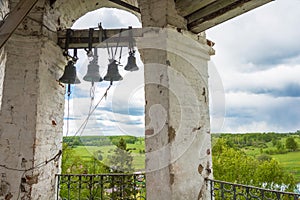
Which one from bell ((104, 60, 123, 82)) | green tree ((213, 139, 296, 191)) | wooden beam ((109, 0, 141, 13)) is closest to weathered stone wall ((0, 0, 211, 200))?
bell ((104, 60, 123, 82))

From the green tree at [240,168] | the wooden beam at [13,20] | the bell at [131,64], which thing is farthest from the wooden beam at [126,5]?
the green tree at [240,168]

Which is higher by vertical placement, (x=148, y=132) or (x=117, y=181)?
(x=148, y=132)

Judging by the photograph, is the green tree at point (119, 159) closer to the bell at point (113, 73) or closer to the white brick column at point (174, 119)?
the bell at point (113, 73)

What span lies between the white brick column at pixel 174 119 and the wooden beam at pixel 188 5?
0.18 metres

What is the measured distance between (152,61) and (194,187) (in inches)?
43.2

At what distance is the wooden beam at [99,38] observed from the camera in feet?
8.00

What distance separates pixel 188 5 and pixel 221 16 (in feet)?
0.97

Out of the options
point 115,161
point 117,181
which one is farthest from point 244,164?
point 117,181

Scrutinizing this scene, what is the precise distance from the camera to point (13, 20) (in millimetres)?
1341

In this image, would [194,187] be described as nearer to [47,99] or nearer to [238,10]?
[238,10]

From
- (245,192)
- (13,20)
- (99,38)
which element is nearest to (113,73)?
(99,38)

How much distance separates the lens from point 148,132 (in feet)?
6.24

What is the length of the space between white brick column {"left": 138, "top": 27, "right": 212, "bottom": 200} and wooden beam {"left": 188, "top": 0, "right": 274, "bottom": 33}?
104 mm

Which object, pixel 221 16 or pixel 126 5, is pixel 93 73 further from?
pixel 221 16
